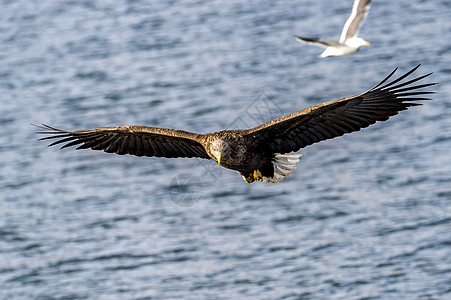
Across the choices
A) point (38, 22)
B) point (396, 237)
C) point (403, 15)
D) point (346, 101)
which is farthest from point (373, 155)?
point (38, 22)

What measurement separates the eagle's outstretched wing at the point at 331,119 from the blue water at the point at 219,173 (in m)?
5.74

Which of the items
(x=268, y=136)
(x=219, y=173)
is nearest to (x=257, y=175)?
(x=268, y=136)

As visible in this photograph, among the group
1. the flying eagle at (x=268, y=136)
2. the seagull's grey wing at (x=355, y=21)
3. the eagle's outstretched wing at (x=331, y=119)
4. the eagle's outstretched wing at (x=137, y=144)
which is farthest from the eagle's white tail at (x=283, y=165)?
the seagull's grey wing at (x=355, y=21)

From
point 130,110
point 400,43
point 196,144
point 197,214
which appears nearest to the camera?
point 196,144

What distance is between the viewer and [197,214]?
17.8m

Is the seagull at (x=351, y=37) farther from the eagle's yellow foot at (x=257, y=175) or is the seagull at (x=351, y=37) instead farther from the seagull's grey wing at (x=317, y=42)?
the eagle's yellow foot at (x=257, y=175)

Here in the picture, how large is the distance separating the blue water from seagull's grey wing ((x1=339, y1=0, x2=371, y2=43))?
5165 millimetres

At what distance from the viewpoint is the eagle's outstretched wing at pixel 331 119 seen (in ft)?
29.5

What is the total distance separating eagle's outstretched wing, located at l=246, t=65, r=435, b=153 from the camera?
9000mm

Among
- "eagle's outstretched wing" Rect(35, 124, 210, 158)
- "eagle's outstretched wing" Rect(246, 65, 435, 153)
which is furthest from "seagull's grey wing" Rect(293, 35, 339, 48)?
"eagle's outstretched wing" Rect(35, 124, 210, 158)

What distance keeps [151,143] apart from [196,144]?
20.4 inches

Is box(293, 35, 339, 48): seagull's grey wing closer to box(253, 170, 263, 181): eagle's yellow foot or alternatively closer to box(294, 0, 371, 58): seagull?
box(294, 0, 371, 58): seagull

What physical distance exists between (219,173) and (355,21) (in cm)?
837

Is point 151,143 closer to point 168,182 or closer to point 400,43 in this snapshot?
point 168,182
